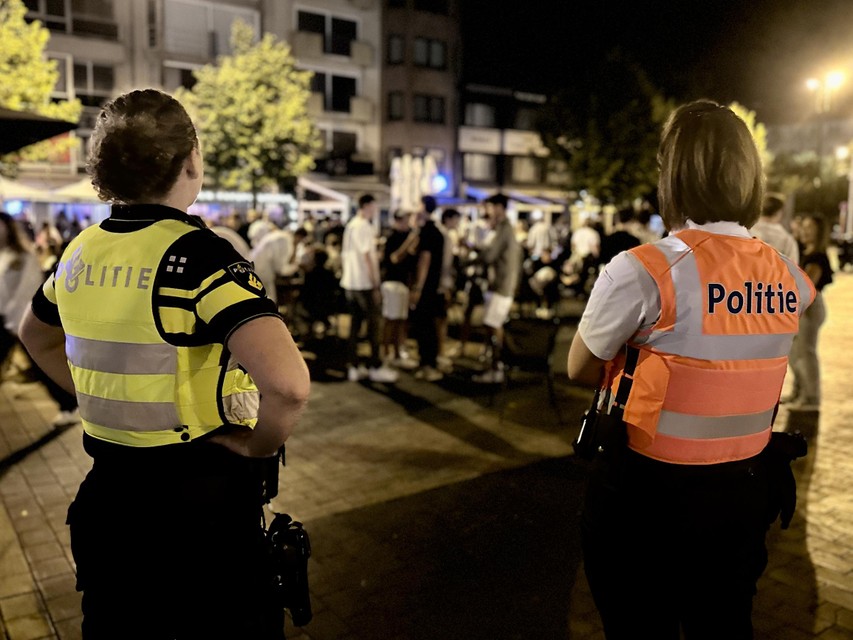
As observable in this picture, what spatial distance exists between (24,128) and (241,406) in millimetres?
6032

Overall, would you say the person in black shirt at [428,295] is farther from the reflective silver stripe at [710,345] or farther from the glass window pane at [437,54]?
the glass window pane at [437,54]

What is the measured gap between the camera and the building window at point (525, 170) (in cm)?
4597

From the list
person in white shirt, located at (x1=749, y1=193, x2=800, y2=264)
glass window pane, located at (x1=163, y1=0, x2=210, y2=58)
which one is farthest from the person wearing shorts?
glass window pane, located at (x1=163, y1=0, x2=210, y2=58)

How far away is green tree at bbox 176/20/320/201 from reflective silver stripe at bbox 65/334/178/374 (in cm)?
2773

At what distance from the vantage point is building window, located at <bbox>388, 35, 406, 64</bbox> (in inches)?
1566

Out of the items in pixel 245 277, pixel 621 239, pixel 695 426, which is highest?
pixel 245 277

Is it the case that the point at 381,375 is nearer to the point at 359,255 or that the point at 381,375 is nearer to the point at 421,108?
the point at 359,255

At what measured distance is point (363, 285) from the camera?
838cm

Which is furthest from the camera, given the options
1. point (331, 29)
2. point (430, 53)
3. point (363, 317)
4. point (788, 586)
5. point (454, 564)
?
point (430, 53)

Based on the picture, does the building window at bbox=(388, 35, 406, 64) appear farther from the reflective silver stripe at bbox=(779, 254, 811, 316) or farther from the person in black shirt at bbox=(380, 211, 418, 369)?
the reflective silver stripe at bbox=(779, 254, 811, 316)

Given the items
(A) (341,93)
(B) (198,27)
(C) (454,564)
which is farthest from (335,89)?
(C) (454,564)

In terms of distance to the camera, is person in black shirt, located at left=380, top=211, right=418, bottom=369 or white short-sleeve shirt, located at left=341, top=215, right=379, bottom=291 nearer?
white short-sleeve shirt, located at left=341, top=215, right=379, bottom=291

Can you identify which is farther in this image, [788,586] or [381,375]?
[381,375]

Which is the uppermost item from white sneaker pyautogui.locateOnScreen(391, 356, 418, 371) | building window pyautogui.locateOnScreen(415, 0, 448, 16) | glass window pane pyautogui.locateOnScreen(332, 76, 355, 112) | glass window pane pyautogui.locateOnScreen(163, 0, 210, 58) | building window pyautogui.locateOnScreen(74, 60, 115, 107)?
building window pyautogui.locateOnScreen(415, 0, 448, 16)
